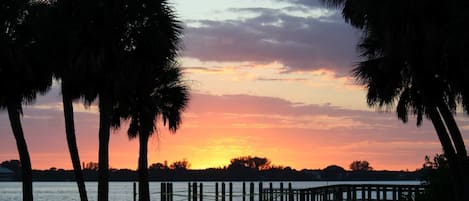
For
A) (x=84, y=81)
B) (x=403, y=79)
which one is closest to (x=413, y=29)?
(x=403, y=79)

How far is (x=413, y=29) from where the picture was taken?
27.8m

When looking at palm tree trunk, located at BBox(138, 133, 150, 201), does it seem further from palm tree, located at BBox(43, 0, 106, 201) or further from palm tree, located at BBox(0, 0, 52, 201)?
palm tree, located at BBox(43, 0, 106, 201)

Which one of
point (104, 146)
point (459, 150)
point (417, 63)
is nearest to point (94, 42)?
point (104, 146)

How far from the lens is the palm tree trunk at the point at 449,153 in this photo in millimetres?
31445

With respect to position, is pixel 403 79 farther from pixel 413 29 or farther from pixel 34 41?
pixel 34 41

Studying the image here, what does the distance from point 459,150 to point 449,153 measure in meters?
0.38

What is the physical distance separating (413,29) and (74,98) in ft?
44.2

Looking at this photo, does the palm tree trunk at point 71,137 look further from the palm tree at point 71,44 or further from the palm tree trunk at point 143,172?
the palm tree trunk at point 143,172

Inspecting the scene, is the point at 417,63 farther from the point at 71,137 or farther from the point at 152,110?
the point at 152,110

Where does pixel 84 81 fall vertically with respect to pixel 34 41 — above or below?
below

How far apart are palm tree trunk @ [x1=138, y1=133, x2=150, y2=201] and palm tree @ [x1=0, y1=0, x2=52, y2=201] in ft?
36.5

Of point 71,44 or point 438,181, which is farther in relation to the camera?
point 438,181

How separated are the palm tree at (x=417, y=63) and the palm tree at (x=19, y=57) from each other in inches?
507

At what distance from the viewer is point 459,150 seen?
32312 millimetres
